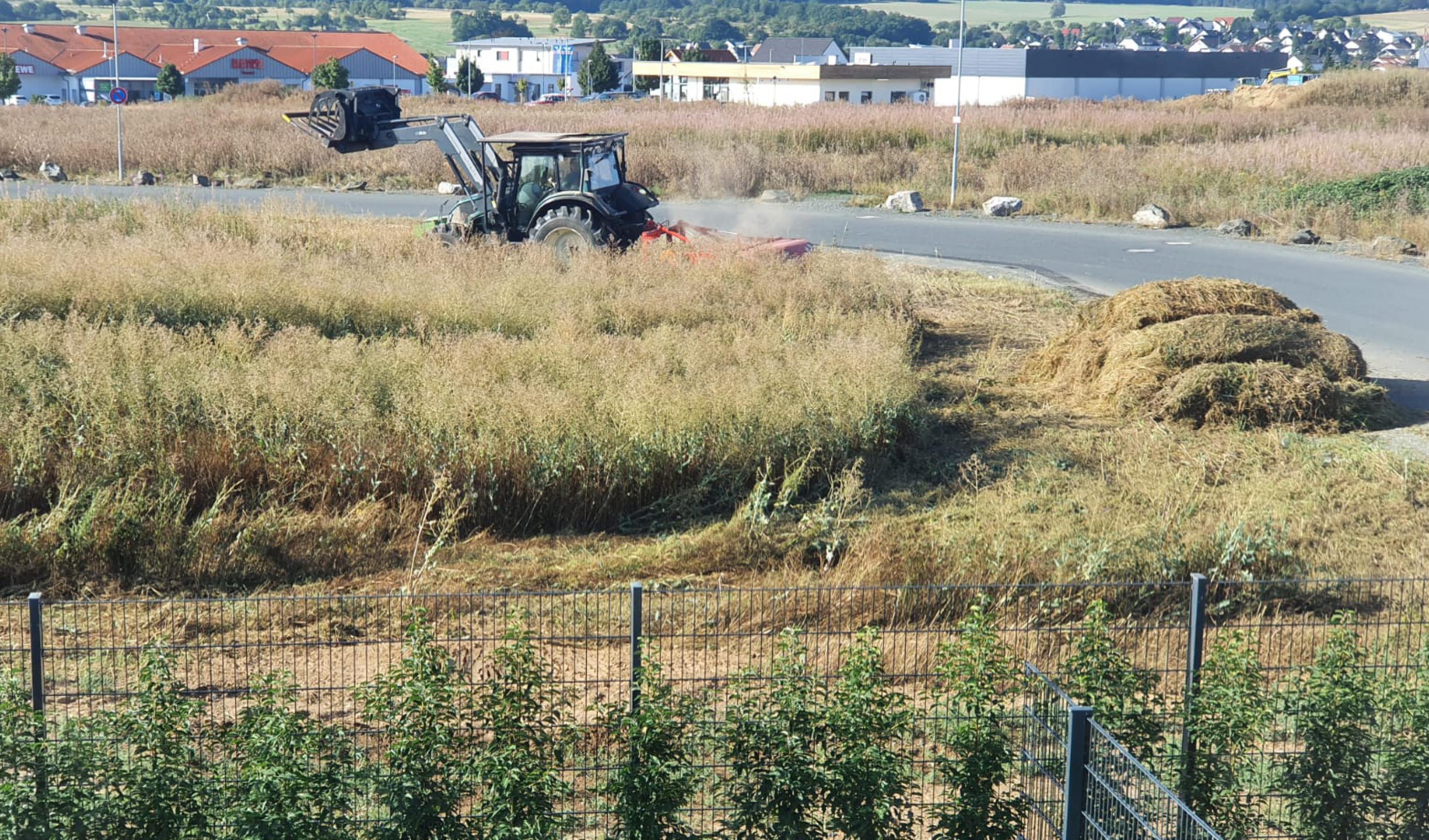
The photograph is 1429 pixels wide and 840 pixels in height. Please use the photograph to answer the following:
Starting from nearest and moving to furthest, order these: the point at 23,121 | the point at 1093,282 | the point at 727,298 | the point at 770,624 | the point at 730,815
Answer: the point at 730,815
the point at 770,624
the point at 727,298
the point at 1093,282
the point at 23,121

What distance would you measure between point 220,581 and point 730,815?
4.75 meters

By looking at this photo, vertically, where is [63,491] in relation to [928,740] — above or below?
above

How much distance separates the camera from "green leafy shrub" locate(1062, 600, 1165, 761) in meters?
6.05

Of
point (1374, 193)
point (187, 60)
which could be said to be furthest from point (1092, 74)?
point (187, 60)

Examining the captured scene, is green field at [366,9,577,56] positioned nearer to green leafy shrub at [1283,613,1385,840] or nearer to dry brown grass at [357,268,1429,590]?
dry brown grass at [357,268,1429,590]

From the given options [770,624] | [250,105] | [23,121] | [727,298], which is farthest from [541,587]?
[250,105]

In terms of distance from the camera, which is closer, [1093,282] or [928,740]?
[928,740]

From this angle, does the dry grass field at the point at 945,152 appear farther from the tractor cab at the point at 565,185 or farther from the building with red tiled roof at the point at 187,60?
the building with red tiled roof at the point at 187,60

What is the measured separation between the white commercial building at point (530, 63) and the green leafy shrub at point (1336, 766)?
87.6 m

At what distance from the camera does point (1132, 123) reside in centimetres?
3619

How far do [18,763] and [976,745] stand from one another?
12.2 ft

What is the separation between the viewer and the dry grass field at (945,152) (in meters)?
28.5

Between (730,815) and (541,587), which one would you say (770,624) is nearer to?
(541,587)

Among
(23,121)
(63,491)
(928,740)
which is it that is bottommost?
(928,740)
